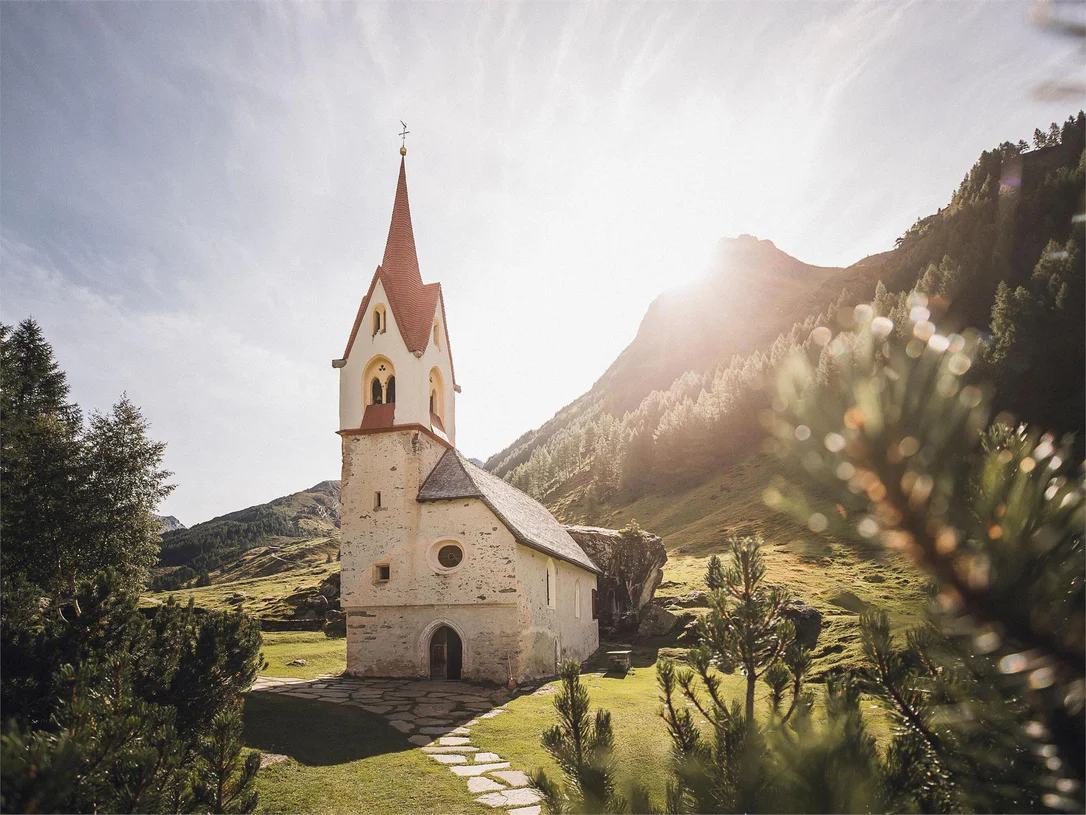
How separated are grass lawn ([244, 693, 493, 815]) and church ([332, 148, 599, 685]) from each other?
5.83m

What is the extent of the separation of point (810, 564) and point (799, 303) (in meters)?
131

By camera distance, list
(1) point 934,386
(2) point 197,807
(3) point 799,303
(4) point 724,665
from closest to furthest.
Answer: (1) point 934,386, (4) point 724,665, (2) point 197,807, (3) point 799,303

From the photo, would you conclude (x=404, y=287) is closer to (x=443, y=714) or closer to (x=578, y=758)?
(x=443, y=714)

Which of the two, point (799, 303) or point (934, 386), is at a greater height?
point (799, 303)

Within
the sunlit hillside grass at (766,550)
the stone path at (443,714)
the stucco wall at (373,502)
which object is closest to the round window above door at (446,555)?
the stucco wall at (373,502)

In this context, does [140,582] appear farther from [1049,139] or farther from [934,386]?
[1049,139]

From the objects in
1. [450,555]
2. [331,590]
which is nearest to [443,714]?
[450,555]

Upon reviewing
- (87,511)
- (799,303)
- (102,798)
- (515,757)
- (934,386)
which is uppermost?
(799,303)

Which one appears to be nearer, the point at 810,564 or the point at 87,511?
the point at 87,511

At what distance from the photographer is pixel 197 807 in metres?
3.68

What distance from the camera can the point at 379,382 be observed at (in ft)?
73.7

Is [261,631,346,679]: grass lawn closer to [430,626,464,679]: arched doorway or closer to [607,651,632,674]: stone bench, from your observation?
[430,626,464,679]: arched doorway

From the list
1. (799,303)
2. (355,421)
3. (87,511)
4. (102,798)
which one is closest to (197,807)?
(102,798)

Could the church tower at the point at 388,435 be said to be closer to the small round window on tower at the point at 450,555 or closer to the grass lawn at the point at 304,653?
the small round window on tower at the point at 450,555
